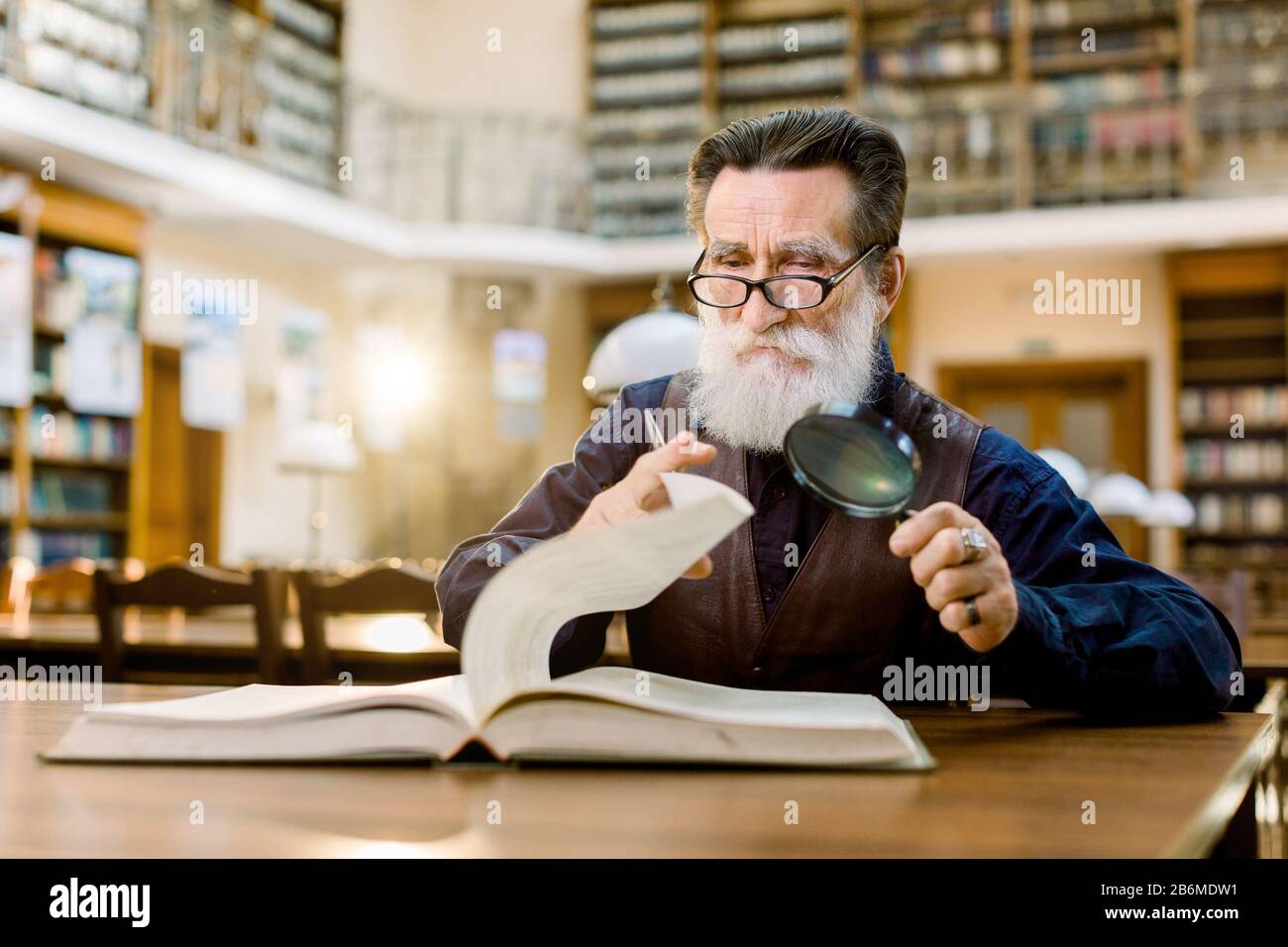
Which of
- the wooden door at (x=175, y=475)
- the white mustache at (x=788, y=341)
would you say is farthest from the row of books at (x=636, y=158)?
the white mustache at (x=788, y=341)

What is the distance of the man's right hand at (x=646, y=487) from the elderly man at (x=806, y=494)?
145mm

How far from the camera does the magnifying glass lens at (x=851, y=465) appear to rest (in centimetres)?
113

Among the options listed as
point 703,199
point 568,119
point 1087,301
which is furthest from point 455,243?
point 703,199

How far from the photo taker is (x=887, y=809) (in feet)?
3.00

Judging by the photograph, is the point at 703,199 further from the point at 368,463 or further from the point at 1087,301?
the point at 368,463

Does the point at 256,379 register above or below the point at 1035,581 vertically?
above

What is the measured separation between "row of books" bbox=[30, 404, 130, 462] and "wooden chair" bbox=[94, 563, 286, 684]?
197 inches

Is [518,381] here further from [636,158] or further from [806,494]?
[806,494]

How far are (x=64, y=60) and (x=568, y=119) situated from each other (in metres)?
4.66

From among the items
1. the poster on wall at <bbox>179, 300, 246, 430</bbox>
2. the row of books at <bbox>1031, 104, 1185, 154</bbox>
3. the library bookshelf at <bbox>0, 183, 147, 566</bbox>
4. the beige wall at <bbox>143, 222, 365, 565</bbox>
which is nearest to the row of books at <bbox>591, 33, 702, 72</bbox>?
the row of books at <bbox>1031, 104, 1185, 154</bbox>

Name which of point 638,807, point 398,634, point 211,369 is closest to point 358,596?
point 398,634

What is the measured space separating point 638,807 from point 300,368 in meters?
9.93

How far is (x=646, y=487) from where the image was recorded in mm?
Result: 1310

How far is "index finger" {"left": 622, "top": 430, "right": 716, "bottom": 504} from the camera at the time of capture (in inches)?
49.3
